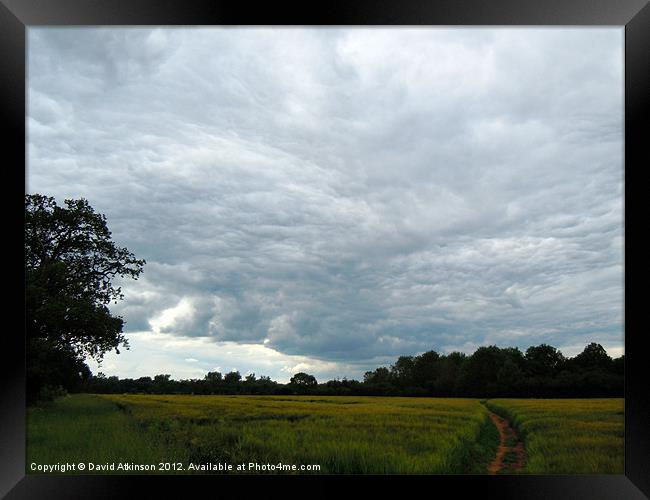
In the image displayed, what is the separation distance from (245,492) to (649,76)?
306 centimetres

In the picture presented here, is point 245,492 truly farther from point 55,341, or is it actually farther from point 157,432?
point 55,341

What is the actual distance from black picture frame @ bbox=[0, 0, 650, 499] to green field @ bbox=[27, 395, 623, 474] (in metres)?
1.08

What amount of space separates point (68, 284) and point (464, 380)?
4.71 metres

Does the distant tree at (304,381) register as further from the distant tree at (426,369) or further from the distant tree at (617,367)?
the distant tree at (617,367)

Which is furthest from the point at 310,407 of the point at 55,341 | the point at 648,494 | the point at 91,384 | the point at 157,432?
the point at 648,494

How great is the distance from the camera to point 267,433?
4512 millimetres

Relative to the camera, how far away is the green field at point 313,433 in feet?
13.6

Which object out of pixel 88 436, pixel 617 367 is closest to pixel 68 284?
pixel 88 436

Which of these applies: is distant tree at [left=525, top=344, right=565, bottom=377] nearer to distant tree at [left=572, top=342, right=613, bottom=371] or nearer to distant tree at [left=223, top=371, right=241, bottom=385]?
distant tree at [left=572, top=342, right=613, bottom=371]

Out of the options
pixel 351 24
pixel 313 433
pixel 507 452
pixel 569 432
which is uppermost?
pixel 351 24

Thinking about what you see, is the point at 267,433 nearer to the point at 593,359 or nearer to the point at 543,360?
the point at 543,360

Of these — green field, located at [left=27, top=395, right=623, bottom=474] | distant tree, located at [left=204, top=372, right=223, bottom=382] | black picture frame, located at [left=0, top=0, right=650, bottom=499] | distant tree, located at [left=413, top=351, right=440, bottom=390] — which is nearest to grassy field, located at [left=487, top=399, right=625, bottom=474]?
green field, located at [left=27, top=395, right=623, bottom=474]

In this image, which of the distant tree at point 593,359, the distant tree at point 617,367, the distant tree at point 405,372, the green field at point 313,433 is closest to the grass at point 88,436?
the green field at point 313,433

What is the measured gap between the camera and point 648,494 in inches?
98.5
